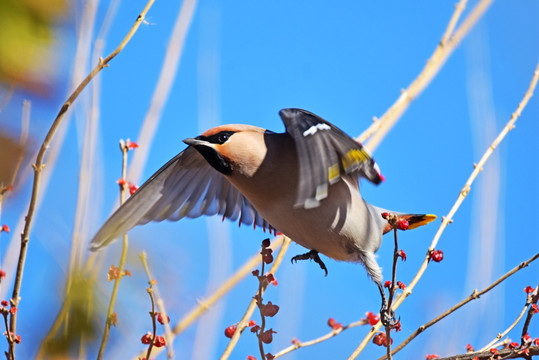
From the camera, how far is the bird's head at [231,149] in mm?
2291

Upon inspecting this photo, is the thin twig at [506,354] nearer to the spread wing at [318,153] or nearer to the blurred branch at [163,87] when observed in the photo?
the spread wing at [318,153]

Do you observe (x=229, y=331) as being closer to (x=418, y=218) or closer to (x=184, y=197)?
(x=184, y=197)

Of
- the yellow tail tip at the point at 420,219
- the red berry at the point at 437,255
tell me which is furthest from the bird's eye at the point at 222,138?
the yellow tail tip at the point at 420,219

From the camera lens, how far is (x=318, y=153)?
6.35 feet

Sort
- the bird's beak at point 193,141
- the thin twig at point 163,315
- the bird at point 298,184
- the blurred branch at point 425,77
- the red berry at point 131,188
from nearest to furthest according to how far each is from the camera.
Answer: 1. the thin twig at point 163,315
2. the bird at point 298,184
3. the red berry at point 131,188
4. the bird's beak at point 193,141
5. the blurred branch at point 425,77

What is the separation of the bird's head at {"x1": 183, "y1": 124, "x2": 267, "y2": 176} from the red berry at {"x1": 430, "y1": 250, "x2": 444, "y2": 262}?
70 centimetres

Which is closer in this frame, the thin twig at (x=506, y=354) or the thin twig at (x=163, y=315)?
the thin twig at (x=163, y=315)

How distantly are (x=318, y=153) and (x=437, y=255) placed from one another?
520 millimetres

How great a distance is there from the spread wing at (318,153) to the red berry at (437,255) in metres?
0.37


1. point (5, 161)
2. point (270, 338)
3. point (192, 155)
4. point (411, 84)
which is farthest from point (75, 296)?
point (411, 84)

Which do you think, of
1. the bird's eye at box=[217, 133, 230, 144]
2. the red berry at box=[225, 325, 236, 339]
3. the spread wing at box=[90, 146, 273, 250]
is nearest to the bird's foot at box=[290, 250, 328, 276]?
the spread wing at box=[90, 146, 273, 250]

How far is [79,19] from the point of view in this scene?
2.19 meters

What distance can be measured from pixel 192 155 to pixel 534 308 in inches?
59.4

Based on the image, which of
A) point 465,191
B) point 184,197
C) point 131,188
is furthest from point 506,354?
point 184,197
